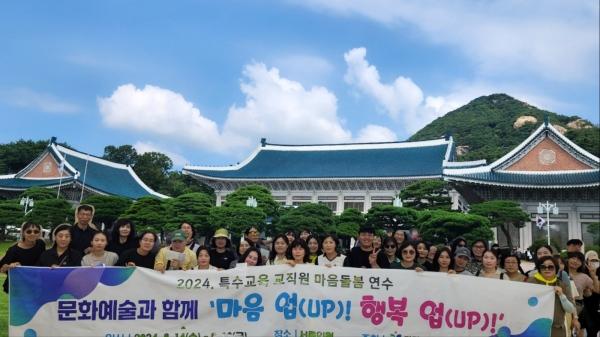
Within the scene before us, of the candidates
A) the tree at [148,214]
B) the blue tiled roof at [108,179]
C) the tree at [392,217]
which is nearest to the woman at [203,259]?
the tree at [392,217]

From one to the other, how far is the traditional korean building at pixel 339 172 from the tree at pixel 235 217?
9513mm

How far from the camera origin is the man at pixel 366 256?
6.17m

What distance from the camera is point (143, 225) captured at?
87.5 feet

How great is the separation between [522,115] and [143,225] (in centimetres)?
7460

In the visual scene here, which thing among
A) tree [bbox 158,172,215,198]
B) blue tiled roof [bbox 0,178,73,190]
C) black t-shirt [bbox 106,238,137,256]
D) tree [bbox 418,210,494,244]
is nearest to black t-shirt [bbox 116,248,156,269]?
black t-shirt [bbox 106,238,137,256]

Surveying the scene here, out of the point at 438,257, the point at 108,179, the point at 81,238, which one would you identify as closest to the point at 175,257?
the point at 81,238

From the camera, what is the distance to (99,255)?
5.57m

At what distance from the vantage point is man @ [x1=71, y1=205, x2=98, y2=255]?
5.92m

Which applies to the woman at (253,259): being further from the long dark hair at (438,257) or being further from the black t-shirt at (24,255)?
the black t-shirt at (24,255)

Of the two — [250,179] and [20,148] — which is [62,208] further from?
[20,148]

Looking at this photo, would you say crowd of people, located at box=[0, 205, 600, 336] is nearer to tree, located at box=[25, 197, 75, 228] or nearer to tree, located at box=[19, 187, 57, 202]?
tree, located at box=[25, 197, 75, 228]

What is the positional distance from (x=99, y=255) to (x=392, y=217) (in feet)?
65.2

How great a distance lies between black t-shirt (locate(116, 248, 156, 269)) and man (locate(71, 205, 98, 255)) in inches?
21.8

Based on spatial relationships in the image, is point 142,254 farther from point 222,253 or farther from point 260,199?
point 260,199
